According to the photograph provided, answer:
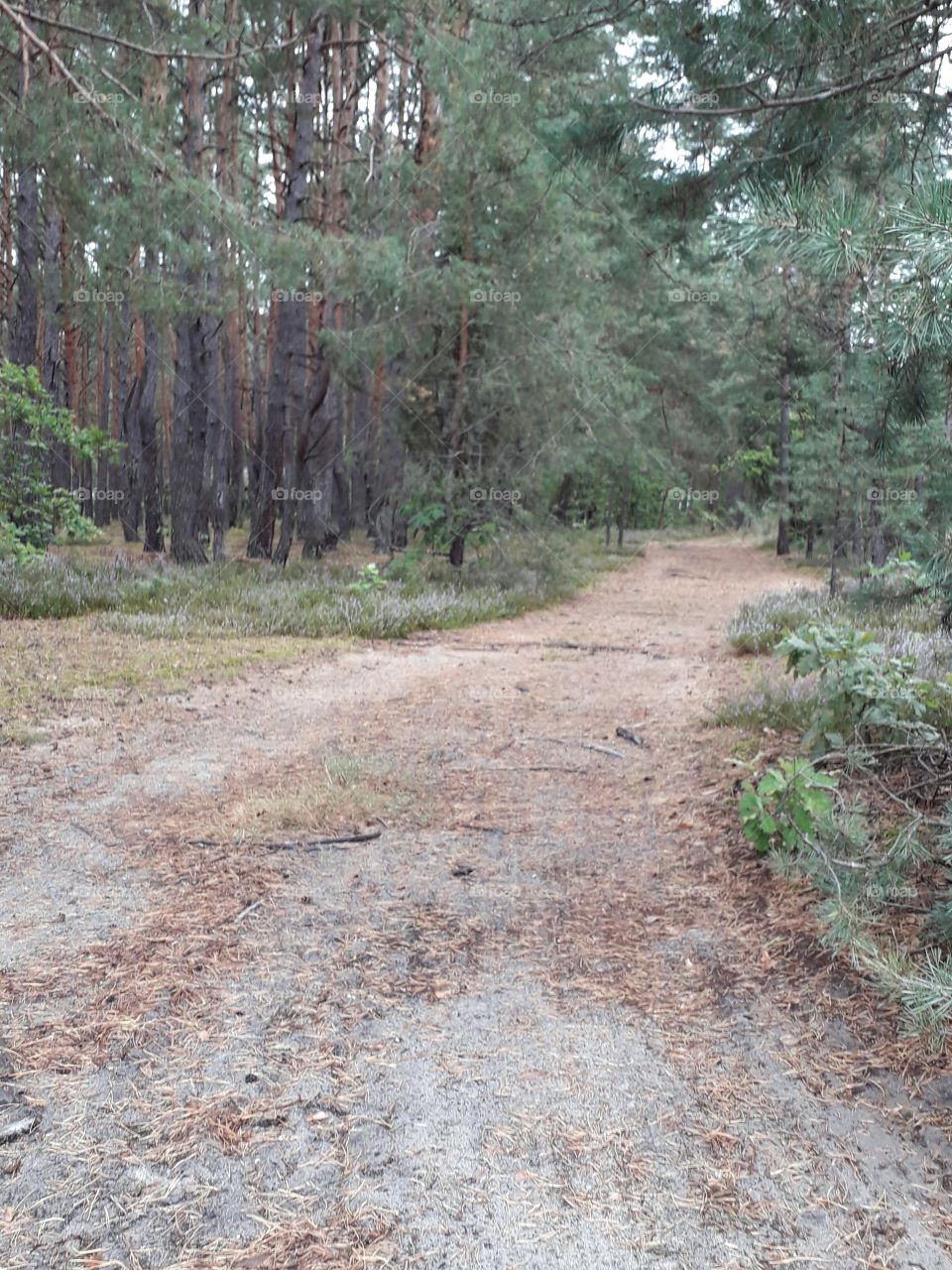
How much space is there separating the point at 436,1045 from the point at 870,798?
2.46 metres

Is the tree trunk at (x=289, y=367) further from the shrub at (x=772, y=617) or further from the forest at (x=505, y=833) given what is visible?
the shrub at (x=772, y=617)

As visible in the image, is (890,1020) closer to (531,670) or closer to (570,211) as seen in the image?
(531,670)

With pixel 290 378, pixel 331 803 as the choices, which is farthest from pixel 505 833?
pixel 290 378

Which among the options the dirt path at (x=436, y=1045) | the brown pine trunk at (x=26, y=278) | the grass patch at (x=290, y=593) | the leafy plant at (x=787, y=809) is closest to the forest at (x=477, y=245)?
the brown pine trunk at (x=26, y=278)

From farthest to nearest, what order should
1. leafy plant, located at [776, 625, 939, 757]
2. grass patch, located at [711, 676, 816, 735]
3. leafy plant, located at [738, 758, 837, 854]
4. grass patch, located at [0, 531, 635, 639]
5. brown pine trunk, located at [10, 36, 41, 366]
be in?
1. brown pine trunk, located at [10, 36, 41, 366]
2. grass patch, located at [0, 531, 635, 639]
3. grass patch, located at [711, 676, 816, 735]
4. leafy plant, located at [776, 625, 939, 757]
5. leafy plant, located at [738, 758, 837, 854]

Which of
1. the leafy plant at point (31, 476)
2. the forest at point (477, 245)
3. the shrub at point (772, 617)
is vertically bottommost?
the shrub at point (772, 617)

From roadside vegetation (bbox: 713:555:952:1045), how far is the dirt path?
17 centimetres

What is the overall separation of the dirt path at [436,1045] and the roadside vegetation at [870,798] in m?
0.17

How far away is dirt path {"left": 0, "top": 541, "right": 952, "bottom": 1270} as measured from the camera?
1773 millimetres

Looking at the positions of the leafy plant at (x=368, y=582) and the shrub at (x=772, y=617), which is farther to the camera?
the leafy plant at (x=368, y=582)

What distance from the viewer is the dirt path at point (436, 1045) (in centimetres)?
177

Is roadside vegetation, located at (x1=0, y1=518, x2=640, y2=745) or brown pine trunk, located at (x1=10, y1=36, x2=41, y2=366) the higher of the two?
brown pine trunk, located at (x1=10, y1=36, x2=41, y2=366)

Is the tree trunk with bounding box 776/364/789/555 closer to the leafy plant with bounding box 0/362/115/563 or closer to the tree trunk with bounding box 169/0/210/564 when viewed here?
the tree trunk with bounding box 169/0/210/564

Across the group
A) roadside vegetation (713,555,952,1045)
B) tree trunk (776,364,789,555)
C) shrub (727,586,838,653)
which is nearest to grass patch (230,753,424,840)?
roadside vegetation (713,555,952,1045)
